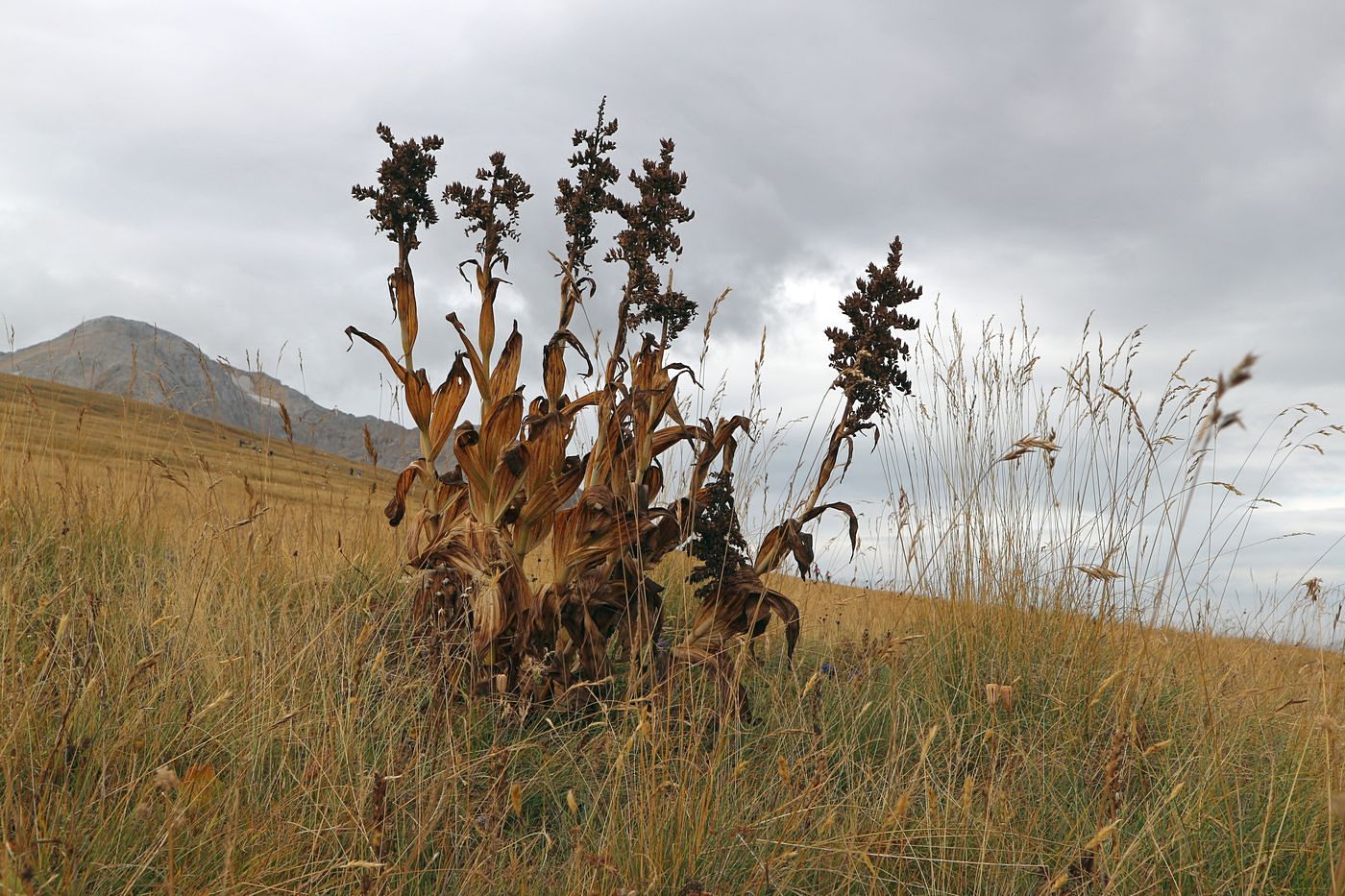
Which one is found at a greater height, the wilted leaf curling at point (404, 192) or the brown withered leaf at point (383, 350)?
the wilted leaf curling at point (404, 192)

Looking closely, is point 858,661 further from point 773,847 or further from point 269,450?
point 269,450

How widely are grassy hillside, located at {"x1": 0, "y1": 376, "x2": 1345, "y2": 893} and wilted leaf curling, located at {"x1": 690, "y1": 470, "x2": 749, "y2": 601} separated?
0.38 m

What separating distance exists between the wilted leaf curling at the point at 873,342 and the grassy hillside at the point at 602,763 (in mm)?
934

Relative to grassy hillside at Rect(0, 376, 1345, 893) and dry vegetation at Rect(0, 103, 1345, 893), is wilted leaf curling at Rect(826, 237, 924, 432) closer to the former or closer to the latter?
dry vegetation at Rect(0, 103, 1345, 893)

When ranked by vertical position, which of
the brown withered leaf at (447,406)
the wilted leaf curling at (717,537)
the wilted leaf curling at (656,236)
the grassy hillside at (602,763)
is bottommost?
the grassy hillside at (602,763)

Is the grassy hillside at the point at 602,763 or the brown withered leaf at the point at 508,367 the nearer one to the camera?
the grassy hillside at the point at 602,763

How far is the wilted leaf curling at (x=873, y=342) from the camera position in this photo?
2.83 meters

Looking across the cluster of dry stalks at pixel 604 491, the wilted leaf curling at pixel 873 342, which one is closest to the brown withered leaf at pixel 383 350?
the cluster of dry stalks at pixel 604 491

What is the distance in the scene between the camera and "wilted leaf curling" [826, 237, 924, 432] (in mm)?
2830

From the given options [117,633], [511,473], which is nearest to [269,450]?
[117,633]

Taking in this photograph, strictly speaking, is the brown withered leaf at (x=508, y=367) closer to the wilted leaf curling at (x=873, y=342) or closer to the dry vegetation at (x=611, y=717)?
the dry vegetation at (x=611, y=717)

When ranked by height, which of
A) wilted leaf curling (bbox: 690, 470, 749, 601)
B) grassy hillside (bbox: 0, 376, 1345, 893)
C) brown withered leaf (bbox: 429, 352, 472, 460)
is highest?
brown withered leaf (bbox: 429, 352, 472, 460)

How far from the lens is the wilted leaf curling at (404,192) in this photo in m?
3.31

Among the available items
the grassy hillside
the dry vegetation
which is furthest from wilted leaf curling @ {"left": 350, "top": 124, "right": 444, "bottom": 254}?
the grassy hillside
